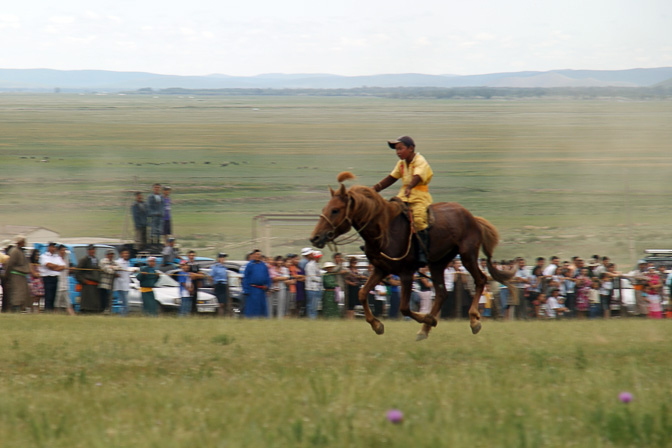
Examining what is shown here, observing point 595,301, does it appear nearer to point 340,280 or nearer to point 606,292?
point 606,292

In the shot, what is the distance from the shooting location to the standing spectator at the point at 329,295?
15.9m

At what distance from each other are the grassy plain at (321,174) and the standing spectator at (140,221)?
91.6 inches

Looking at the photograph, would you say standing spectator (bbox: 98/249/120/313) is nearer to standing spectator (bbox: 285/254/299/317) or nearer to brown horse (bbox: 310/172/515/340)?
standing spectator (bbox: 285/254/299/317)

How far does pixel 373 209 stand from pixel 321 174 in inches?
1817

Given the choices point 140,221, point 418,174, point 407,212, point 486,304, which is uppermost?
point 418,174

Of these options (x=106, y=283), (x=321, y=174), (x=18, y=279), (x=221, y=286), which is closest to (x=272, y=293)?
(x=221, y=286)

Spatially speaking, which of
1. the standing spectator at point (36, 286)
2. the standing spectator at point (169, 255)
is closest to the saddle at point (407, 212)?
the standing spectator at point (36, 286)

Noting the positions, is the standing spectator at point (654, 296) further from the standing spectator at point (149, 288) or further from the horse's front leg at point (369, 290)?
the standing spectator at point (149, 288)

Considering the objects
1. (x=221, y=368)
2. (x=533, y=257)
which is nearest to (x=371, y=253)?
(x=221, y=368)

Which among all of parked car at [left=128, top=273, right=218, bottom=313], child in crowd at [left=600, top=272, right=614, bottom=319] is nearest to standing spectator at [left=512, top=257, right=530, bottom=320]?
child in crowd at [left=600, top=272, right=614, bottom=319]

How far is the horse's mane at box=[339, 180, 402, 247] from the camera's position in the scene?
988 centimetres

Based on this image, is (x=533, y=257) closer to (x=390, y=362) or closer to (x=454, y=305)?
(x=454, y=305)

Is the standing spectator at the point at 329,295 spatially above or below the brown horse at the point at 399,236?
below

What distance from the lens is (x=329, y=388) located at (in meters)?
7.12
